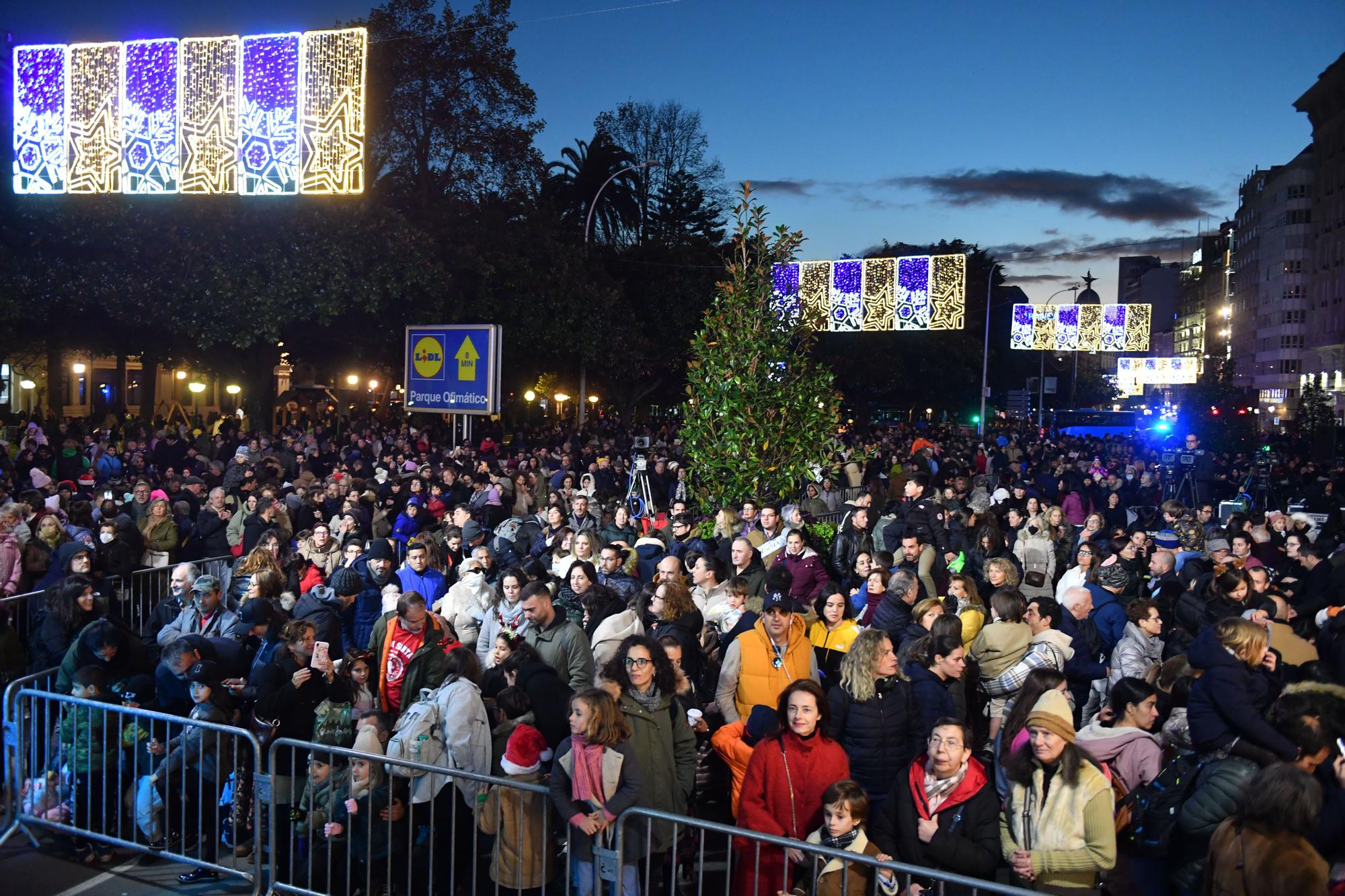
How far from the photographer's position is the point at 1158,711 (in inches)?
224

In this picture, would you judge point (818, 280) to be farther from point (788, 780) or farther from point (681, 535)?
point (788, 780)

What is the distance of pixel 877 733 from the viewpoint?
17.3 ft

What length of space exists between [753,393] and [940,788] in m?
8.29

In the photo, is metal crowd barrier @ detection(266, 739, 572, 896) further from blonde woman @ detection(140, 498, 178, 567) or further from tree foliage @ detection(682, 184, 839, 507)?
tree foliage @ detection(682, 184, 839, 507)

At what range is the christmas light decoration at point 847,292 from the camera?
27938mm

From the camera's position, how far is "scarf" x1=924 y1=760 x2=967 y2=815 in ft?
14.6

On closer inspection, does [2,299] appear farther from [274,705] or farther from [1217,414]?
[1217,414]

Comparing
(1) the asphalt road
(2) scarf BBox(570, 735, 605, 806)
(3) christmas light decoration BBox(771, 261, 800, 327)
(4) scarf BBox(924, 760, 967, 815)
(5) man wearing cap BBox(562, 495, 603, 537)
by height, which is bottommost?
(1) the asphalt road

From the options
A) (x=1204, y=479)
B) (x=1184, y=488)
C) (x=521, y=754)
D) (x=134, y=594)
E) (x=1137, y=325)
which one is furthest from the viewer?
(x=1137, y=325)

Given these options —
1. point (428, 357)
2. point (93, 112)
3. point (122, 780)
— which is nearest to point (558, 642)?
point (122, 780)

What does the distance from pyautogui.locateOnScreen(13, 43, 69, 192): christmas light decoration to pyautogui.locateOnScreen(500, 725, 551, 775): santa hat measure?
2062 cm

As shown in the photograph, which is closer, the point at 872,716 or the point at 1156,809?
the point at 1156,809

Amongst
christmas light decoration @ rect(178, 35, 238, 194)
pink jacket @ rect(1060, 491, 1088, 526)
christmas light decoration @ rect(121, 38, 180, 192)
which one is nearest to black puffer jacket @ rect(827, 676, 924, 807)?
pink jacket @ rect(1060, 491, 1088, 526)

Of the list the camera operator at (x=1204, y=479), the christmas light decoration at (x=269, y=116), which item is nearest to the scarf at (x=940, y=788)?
the camera operator at (x=1204, y=479)
